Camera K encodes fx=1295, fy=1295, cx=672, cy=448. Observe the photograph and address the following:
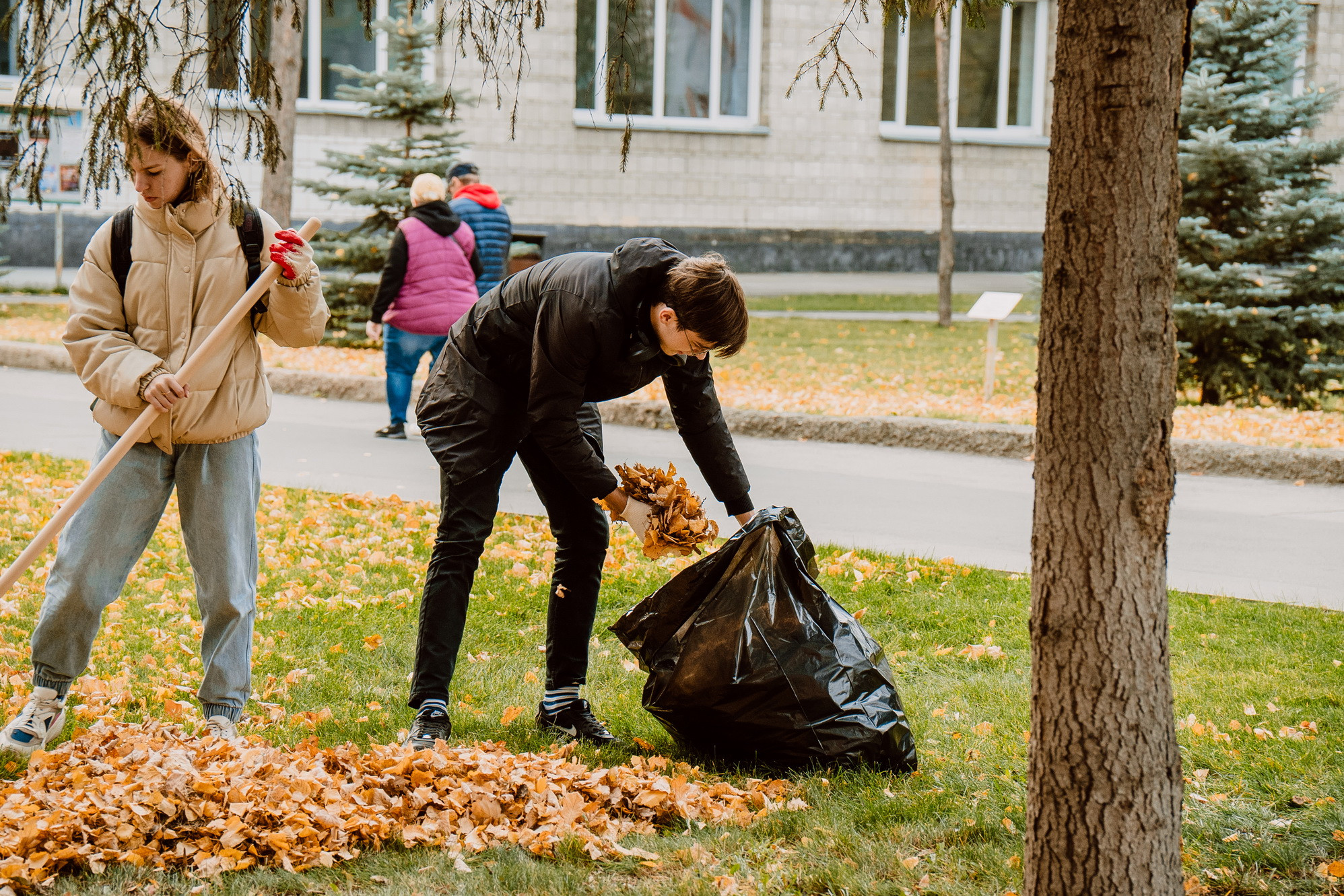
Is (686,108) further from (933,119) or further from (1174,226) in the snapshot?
(1174,226)

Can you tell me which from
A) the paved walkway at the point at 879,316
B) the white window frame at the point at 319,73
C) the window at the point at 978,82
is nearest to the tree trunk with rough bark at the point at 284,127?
the white window frame at the point at 319,73

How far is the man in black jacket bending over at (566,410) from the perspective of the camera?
3.34 m

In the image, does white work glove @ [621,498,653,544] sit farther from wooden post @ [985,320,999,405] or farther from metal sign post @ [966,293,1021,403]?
wooden post @ [985,320,999,405]

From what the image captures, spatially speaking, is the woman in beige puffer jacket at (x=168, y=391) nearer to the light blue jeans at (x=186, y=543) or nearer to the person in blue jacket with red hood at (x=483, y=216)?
the light blue jeans at (x=186, y=543)

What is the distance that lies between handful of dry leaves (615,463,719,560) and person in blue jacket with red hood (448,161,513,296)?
6.54 meters

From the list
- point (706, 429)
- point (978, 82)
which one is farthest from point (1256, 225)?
point (978, 82)

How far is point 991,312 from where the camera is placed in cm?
1030

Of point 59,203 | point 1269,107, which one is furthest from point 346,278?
point 1269,107

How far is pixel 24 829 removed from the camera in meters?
2.89

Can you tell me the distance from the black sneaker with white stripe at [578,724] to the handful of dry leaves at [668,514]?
0.64m

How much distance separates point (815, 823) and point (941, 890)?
1.35ft

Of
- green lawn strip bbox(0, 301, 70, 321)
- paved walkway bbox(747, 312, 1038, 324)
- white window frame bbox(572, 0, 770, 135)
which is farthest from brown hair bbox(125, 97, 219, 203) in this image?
white window frame bbox(572, 0, 770, 135)

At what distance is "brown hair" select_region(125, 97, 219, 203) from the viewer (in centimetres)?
288

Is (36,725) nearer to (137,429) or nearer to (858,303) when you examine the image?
(137,429)
